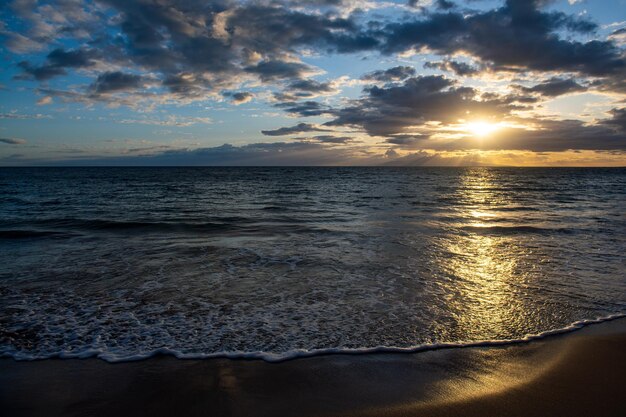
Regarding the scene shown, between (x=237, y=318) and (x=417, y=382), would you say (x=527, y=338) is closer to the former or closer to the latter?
(x=417, y=382)

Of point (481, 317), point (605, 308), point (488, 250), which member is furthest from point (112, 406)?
point (488, 250)

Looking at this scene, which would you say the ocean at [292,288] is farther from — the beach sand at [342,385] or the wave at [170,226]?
the beach sand at [342,385]

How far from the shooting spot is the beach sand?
3.91 meters

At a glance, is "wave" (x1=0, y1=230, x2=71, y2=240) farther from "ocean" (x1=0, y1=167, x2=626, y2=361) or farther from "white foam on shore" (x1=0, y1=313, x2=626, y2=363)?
"white foam on shore" (x1=0, y1=313, x2=626, y2=363)

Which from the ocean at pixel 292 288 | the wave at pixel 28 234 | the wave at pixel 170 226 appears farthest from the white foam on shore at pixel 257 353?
the wave at pixel 28 234

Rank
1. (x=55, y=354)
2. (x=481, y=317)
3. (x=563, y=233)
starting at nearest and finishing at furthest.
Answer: (x=55, y=354), (x=481, y=317), (x=563, y=233)

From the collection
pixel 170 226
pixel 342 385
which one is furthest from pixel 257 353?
pixel 170 226

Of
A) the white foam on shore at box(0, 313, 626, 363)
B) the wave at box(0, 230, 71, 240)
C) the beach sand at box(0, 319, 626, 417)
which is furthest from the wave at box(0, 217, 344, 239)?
the beach sand at box(0, 319, 626, 417)

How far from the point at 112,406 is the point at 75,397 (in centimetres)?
51

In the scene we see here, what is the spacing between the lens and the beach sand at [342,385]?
3.91 meters

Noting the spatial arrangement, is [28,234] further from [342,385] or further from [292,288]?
[342,385]

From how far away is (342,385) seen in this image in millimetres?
4383

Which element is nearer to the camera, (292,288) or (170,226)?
(292,288)

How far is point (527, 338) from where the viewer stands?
18.3ft
